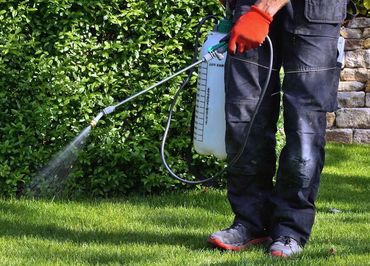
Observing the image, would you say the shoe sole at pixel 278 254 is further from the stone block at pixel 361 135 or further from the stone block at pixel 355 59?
the stone block at pixel 355 59

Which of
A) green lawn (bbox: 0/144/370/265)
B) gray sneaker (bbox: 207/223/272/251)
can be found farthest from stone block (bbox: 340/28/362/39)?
gray sneaker (bbox: 207/223/272/251)

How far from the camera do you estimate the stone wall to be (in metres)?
7.74

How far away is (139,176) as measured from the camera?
18.7 ft

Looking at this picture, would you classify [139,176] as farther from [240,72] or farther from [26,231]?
[240,72]

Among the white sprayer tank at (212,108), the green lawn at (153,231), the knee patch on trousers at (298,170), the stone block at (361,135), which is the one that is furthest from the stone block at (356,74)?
the knee patch on trousers at (298,170)

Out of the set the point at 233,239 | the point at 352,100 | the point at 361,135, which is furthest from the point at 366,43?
the point at 233,239

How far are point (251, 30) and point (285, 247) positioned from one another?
100cm

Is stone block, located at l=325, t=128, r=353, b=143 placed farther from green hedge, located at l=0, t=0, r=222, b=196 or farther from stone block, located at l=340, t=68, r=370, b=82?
green hedge, located at l=0, t=0, r=222, b=196

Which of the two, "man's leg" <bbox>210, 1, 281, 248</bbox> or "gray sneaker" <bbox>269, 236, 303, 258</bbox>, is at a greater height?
"man's leg" <bbox>210, 1, 281, 248</bbox>

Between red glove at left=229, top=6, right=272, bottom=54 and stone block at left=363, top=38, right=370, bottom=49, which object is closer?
red glove at left=229, top=6, right=272, bottom=54

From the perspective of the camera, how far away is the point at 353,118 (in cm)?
775

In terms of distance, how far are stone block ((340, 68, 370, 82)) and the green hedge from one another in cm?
256

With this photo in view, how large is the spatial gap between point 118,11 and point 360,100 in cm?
294

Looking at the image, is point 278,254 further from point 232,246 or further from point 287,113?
point 287,113
